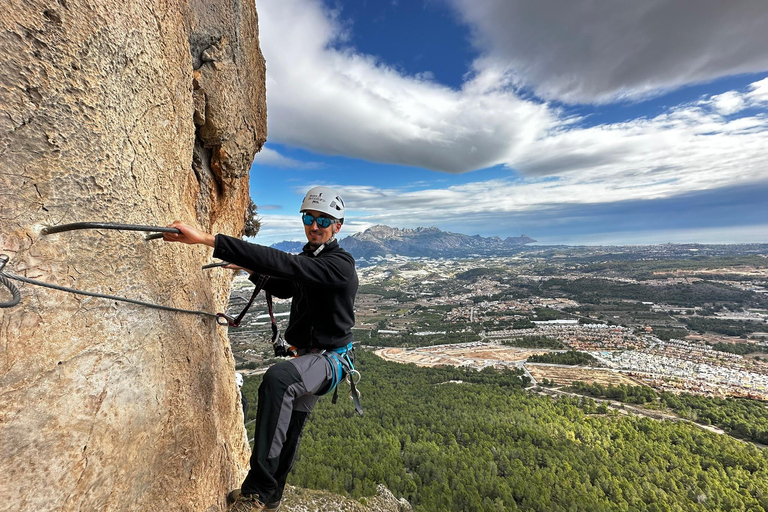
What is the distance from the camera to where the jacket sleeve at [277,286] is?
13.3 ft

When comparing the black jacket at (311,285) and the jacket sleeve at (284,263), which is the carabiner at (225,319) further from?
the jacket sleeve at (284,263)

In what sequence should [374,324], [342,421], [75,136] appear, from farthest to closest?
[374,324], [342,421], [75,136]

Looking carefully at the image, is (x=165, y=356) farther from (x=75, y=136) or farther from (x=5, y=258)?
(x=75, y=136)

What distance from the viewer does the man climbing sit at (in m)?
2.82

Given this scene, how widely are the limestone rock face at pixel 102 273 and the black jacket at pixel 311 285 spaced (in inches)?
33.4

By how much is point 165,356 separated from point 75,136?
5.92ft

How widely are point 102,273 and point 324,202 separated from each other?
2.02 metres

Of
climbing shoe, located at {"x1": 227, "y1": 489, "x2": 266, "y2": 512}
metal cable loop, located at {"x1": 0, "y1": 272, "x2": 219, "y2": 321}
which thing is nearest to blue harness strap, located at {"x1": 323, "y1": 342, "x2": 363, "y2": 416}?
climbing shoe, located at {"x1": 227, "y1": 489, "x2": 266, "y2": 512}

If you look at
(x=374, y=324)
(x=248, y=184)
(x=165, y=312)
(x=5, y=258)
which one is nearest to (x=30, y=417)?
(x=5, y=258)

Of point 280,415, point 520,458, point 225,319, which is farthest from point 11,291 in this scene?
point 520,458

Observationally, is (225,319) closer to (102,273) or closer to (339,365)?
(339,365)

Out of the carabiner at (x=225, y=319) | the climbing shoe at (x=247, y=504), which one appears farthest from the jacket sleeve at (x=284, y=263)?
the climbing shoe at (x=247, y=504)

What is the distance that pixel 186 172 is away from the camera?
3.97 m

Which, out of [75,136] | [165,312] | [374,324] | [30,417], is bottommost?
[374,324]
